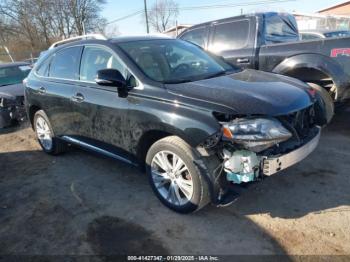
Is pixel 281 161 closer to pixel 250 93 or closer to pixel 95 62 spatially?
pixel 250 93

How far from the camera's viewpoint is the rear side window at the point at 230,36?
20.2ft

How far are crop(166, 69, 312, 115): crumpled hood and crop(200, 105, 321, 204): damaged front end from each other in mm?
105

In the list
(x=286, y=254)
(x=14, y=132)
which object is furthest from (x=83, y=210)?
(x=14, y=132)

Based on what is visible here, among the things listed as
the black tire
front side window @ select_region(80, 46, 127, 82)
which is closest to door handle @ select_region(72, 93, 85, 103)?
front side window @ select_region(80, 46, 127, 82)

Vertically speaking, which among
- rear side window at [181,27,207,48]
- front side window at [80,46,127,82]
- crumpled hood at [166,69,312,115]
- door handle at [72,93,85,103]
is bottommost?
door handle at [72,93,85,103]

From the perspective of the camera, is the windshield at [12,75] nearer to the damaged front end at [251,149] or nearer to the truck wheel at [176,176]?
the truck wheel at [176,176]

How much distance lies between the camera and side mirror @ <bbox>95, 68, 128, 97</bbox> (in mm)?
3468

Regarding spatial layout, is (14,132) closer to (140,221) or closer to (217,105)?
(140,221)

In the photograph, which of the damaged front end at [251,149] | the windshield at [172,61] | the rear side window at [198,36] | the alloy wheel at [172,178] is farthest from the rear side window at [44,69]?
the damaged front end at [251,149]

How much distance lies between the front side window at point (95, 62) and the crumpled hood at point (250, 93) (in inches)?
34.4

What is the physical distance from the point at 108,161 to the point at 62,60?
5.43 feet

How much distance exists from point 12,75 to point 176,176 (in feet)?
24.7

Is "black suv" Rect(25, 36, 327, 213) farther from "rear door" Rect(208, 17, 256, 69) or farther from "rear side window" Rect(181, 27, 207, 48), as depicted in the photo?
"rear side window" Rect(181, 27, 207, 48)

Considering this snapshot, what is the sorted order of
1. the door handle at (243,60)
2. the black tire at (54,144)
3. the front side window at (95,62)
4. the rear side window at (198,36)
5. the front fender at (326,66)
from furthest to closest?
the rear side window at (198,36) < the door handle at (243,60) < the black tire at (54,144) < the front fender at (326,66) < the front side window at (95,62)
